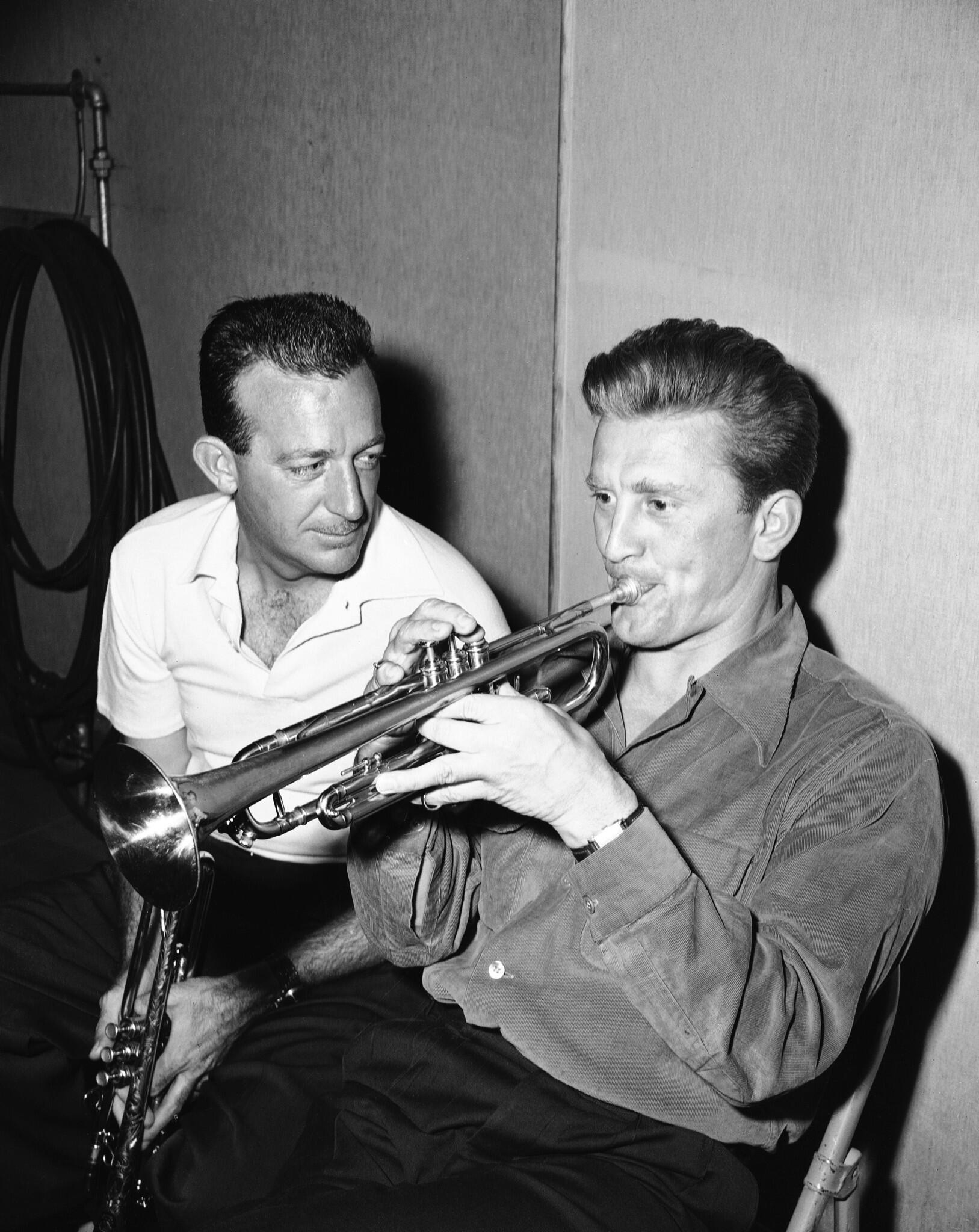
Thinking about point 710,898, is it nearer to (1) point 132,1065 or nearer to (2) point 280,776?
(2) point 280,776

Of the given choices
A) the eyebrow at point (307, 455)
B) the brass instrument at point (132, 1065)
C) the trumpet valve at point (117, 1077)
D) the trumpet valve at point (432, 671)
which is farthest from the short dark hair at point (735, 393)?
the trumpet valve at point (117, 1077)

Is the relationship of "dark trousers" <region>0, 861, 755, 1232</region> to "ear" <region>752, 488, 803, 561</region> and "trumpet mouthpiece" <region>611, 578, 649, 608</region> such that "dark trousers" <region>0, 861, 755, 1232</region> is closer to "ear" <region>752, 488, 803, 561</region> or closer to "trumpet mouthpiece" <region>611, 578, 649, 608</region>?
"trumpet mouthpiece" <region>611, 578, 649, 608</region>

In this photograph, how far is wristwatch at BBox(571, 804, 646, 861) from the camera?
118 centimetres

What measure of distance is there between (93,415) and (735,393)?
2128mm

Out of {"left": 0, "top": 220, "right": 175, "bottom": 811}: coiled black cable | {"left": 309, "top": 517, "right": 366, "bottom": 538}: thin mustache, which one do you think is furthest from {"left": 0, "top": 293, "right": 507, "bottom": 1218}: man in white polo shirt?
{"left": 0, "top": 220, "right": 175, "bottom": 811}: coiled black cable

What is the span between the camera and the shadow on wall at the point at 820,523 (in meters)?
1.82

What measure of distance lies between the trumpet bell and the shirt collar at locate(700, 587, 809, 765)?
2.26 feet

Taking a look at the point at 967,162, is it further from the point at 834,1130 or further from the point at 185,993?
the point at 185,993

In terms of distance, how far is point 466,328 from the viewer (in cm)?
243

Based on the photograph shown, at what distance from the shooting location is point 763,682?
1.47 meters

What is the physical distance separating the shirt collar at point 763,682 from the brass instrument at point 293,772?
6.3 inches

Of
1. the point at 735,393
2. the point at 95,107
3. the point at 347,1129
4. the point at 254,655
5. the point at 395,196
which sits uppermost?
→ the point at 95,107

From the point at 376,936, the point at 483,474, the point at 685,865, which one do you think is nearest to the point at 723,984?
the point at 685,865

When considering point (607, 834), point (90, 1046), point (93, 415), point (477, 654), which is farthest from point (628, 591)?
point (93, 415)
